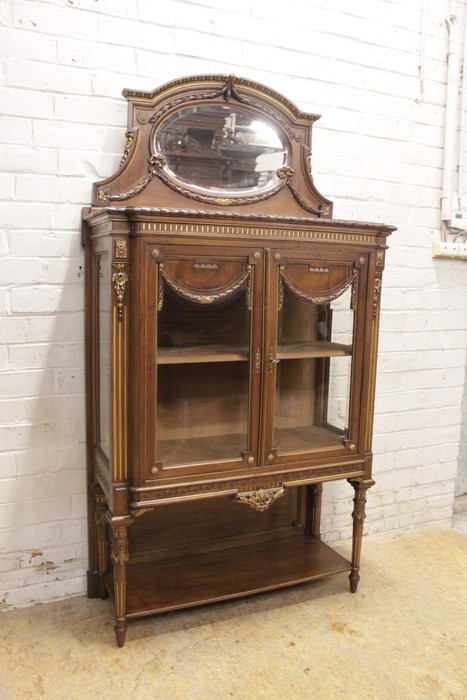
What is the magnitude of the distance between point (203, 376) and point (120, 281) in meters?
0.48

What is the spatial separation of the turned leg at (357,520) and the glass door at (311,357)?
184 millimetres

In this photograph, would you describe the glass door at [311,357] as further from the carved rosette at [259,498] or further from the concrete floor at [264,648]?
the concrete floor at [264,648]

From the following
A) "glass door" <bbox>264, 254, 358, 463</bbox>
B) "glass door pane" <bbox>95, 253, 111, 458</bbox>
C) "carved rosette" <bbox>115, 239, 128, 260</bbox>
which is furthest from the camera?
"glass door" <bbox>264, 254, 358, 463</bbox>

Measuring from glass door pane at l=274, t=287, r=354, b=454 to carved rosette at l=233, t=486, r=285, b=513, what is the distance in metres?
0.15

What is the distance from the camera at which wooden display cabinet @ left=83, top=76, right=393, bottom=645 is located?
1.93m

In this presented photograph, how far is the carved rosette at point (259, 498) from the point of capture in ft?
6.95

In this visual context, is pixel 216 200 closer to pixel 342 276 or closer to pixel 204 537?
pixel 342 276

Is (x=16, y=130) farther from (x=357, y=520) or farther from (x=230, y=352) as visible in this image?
(x=357, y=520)

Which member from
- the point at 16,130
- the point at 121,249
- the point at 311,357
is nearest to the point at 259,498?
the point at 311,357

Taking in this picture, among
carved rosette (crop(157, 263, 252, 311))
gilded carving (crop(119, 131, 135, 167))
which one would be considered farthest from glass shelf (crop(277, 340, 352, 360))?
gilded carving (crop(119, 131, 135, 167))

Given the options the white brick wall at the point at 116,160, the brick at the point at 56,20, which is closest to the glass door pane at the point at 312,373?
the white brick wall at the point at 116,160

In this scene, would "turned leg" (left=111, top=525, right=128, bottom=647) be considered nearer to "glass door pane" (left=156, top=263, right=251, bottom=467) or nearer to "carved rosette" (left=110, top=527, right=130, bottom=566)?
"carved rosette" (left=110, top=527, right=130, bottom=566)

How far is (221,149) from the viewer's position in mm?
2270

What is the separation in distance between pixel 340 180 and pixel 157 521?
5.43 ft
